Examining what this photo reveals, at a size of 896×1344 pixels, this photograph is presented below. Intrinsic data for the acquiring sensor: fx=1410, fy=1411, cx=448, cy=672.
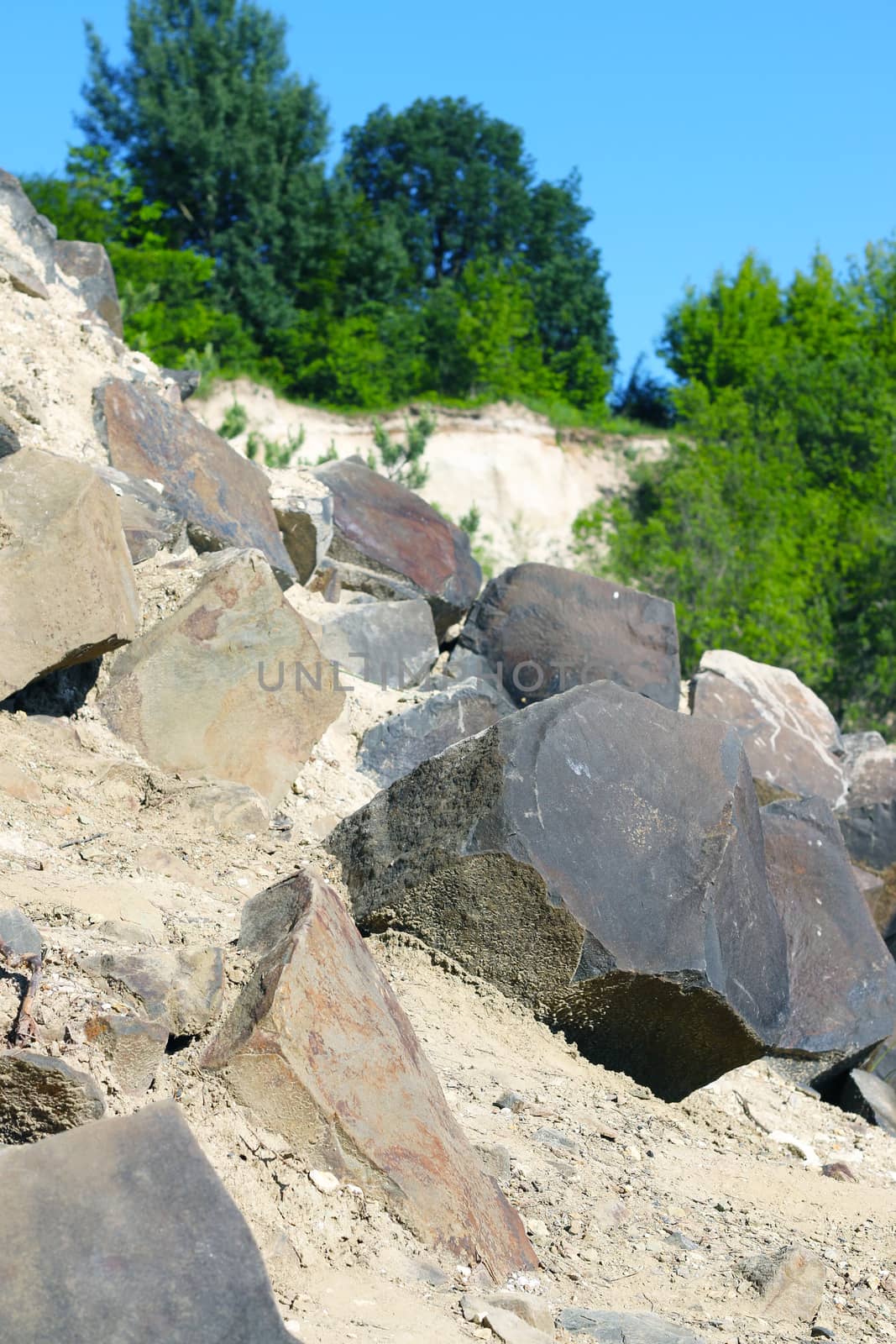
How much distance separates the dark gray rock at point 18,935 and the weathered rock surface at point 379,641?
10.3ft

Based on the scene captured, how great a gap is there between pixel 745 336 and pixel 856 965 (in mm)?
22379

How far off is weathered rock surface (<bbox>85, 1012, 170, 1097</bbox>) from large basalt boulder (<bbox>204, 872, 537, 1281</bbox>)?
0.09 metres

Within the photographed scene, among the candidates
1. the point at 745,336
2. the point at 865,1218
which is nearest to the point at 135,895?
the point at 865,1218

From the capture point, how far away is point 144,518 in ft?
16.5

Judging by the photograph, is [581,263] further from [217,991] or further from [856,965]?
[217,991]

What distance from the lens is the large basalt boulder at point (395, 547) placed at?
6.51 m

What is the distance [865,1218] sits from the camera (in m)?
3.20

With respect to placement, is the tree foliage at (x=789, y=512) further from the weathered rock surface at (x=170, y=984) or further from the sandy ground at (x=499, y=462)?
the weathered rock surface at (x=170, y=984)

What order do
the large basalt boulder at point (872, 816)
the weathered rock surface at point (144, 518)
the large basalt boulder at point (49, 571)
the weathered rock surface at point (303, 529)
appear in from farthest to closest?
the large basalt boulder at point (872, 816) < the weathered rock surface at point (303, 529) < the weathered rock surface at point (144, 518) < the large basalt boulder at point (49, 571)

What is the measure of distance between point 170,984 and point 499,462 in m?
17.2

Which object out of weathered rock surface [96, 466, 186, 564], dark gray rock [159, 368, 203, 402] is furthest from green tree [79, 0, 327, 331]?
weathered rock surface [96, 466, 186, 564]

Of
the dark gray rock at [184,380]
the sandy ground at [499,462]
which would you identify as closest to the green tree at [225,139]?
the sandy ground at [499,462]

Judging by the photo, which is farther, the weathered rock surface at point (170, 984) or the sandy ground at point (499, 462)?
the sandy ground at point (499, 462)

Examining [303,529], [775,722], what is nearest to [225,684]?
[303,529]
